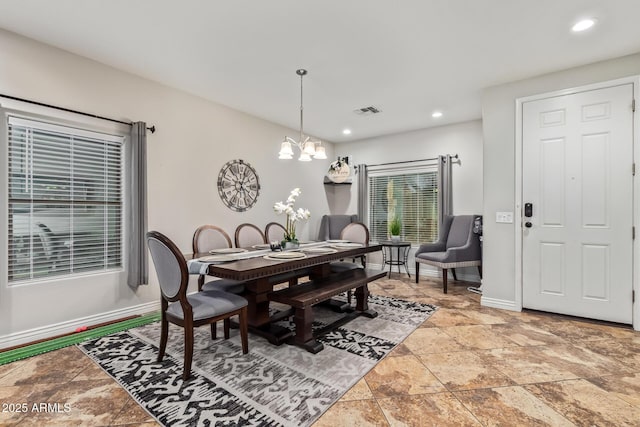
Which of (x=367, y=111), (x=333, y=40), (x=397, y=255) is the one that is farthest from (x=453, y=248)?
(x=333, y=40)

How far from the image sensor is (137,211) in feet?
10.3

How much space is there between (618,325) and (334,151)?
16.7 ft

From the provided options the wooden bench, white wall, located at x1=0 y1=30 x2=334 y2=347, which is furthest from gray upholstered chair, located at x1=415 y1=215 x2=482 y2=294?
white wall, located at x1=0 y1=30 x2=334 y2=347

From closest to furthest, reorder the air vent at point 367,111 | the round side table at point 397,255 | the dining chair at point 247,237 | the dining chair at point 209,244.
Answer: the dining chair at point 209,244 < the dining chair at point 247,237 < the air vent at point 367,111 < the round side table at point 397,255

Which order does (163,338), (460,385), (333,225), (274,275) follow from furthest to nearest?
1. (333,225)
2. (274,275)
3. (163,338)
4. (460,385)

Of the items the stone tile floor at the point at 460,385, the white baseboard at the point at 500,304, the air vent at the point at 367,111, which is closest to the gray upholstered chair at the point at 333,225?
the air vent at the point at 367,111

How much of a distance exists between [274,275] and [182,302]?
3.39ft

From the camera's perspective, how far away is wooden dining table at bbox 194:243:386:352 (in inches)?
84.5

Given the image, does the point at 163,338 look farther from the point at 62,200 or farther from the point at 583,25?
the point at 583,25

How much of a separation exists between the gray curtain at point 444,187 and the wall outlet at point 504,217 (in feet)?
4.77

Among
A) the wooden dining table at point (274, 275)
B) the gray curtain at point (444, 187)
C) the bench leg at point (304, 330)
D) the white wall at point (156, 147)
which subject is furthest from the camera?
the gray curtain at point (444, 187)

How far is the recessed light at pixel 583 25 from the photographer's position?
2.35m

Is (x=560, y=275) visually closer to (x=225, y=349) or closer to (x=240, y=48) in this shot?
(x=225, y=349)

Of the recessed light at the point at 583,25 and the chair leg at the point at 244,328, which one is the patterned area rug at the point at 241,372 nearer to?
the chair leg at the point at 244,328
